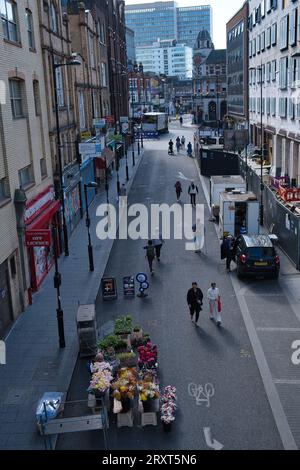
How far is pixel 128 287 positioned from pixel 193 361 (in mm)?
5978

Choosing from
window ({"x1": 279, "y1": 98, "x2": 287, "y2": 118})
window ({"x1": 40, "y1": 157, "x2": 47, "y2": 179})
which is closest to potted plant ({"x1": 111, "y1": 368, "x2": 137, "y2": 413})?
window ({"x1": 40, "y1": 157, "x2": 47, "y2": 179})

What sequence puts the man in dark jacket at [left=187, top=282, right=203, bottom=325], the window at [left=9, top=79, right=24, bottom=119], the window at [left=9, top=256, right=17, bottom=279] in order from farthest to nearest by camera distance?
1. the window at [left=9, top=79, right=24, bottom=119]
2. the window at [left=9, top=256, right=17, bottom=279]
3. the man in dark jacket at [left=187, top=282, right=203, bottom=325]

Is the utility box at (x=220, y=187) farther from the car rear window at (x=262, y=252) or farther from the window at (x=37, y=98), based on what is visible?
the window at (x=37, y=98)

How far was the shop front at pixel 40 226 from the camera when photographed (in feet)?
67.7

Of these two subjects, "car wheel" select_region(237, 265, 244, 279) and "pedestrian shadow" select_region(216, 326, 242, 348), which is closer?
"pedestrian shadow" select_region(216, 326, 242, 348)

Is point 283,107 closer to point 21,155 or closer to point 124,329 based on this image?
point 21,155

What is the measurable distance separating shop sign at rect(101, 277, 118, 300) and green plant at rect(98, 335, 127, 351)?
5330mm

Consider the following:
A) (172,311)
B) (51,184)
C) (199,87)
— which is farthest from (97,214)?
(199,87)

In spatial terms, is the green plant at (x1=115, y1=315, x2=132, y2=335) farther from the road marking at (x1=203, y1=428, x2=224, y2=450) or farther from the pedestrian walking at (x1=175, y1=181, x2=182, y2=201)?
the pedestrian walking at (x1=175, y1=181, x2=182, y2=201)

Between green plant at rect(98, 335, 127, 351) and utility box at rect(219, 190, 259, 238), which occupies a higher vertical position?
utility box at rect(219, 190, 259, 238)

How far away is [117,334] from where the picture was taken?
15.8 metres

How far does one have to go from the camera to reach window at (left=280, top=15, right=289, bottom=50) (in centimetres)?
4201

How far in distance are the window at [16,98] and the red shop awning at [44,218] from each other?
425 cm

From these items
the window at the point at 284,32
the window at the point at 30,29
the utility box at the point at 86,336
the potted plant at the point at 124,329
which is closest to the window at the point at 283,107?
the window at the point at 284,32
